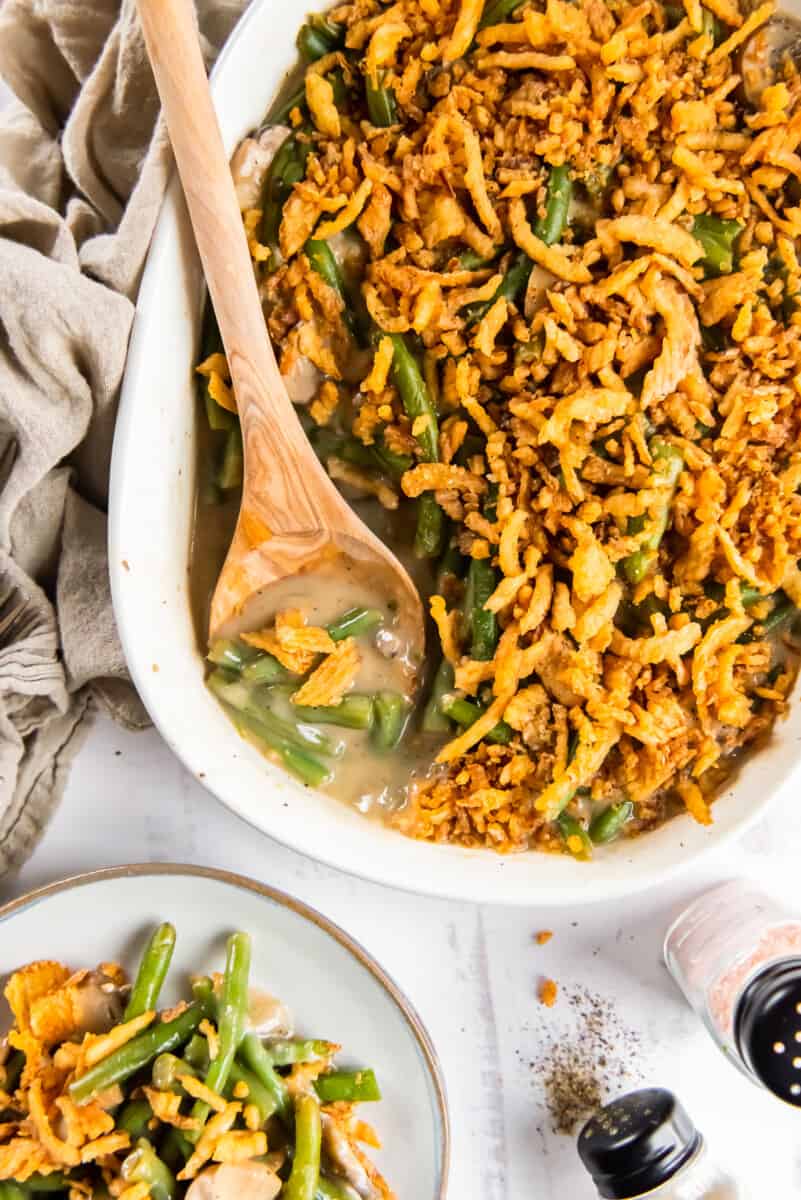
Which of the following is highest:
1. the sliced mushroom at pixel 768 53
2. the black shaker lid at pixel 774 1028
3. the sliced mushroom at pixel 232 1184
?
the sliced mushroom at pixel 768 53

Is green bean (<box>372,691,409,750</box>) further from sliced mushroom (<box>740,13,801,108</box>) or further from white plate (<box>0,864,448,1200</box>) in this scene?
sliced mushroom (<box>740,13,801,108</box>)

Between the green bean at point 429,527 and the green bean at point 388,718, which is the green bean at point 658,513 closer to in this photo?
the green bean at point 429,527

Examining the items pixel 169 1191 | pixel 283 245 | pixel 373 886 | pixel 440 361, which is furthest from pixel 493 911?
pixel 283 245

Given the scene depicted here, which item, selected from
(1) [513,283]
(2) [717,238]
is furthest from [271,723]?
(2) [717,238]

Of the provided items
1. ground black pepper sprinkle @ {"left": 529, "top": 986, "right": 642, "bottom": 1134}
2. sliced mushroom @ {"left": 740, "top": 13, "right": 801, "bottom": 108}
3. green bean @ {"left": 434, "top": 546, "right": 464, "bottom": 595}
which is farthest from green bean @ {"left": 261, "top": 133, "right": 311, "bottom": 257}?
ground black pepper sprinkle @ {"left": 529, "top": 986, "right": 642, "bottom": 1134}

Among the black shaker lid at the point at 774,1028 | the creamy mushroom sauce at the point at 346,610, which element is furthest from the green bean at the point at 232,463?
the black shaker lid at the point at 774,1028

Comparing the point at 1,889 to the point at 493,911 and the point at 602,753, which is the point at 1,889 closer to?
the point at 493,911
